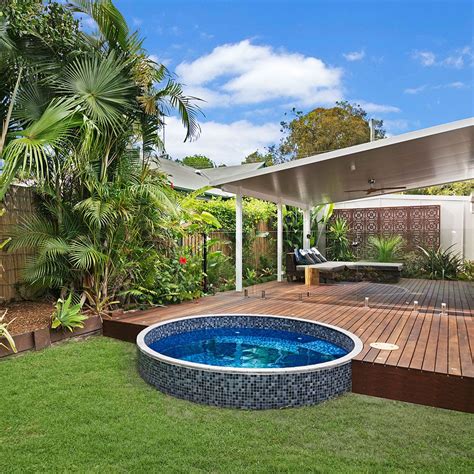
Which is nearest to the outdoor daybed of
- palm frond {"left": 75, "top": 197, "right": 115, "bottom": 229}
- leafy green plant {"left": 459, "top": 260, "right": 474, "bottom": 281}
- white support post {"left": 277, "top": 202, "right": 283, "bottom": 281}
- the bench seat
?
the bench seat

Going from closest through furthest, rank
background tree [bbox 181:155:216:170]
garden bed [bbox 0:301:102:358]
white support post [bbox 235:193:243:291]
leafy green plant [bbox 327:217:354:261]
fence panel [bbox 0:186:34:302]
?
garden bed [bbox 0:301:102:358] < fence panel [bbox 0:186:34:302] < leafy green plant [bbox 327:217:354:261] < white support post [bbox 235:193:243:291] < background tree [bbox 181:155:216:170]

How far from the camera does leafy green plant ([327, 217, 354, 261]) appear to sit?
359 inches

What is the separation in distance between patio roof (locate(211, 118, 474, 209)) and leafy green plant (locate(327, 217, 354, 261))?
827 millimetres

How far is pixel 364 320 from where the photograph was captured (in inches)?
246

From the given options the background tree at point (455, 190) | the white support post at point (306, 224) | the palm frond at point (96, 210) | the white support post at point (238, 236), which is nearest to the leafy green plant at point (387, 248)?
the white support post at point (238, 236)

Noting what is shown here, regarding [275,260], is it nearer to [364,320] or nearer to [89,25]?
[364,320]

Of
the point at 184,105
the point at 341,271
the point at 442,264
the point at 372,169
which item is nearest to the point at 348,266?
the point at 341,271

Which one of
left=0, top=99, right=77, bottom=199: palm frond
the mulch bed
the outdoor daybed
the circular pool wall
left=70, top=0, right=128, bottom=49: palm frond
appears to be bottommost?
the circular pool wall

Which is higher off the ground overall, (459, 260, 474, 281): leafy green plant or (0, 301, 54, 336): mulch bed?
(459, 260, 474, 281): leafy green plant

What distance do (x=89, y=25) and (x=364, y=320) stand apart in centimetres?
636

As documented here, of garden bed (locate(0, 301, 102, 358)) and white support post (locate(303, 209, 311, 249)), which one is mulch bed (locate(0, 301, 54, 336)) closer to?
garden bed (locate(0, 301, 102, 358))

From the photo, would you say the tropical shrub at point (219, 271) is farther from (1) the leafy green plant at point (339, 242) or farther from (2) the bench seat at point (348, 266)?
(1) the leafy green plant at point (339, 242)

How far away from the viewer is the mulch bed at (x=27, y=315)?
572cm

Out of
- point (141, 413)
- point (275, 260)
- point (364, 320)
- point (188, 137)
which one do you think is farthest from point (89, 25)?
point (275, 260)
